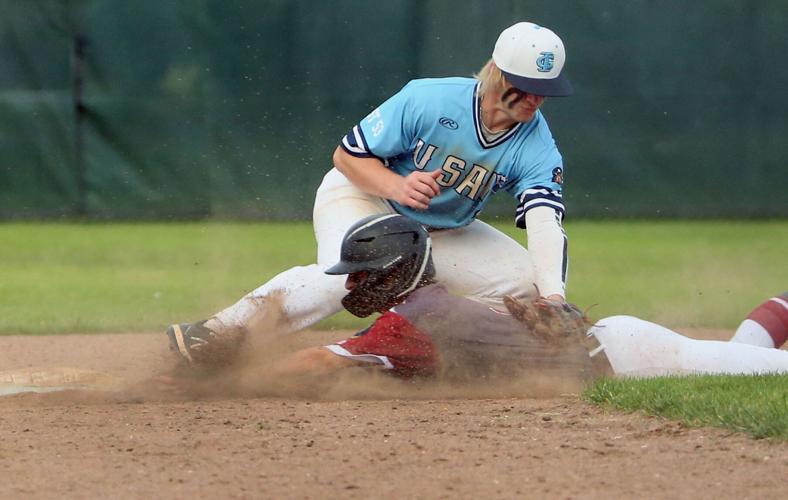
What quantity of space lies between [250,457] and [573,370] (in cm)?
135

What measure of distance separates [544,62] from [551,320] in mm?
855

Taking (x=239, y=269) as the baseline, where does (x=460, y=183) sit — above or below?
above

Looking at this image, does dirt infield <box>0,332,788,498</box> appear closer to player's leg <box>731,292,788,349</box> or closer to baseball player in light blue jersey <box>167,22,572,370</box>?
baseball player in light blue jersey <box>167,22,572,370</box>

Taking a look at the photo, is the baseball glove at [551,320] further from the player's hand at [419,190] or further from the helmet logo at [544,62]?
the helmet logo at [544,62]

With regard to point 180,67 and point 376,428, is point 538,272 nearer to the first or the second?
point 376,428

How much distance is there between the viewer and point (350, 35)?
8.87 meters

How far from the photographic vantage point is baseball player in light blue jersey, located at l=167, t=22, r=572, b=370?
411 centimetres

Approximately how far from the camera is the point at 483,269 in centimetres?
443

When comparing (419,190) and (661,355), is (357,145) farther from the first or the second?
(661,355)

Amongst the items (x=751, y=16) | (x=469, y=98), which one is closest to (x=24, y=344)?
(x=469, y=98)

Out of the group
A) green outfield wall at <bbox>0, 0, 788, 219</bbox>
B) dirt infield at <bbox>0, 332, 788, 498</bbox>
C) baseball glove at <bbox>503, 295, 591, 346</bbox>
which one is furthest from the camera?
green outfield wall at <bbox>0, 0, 788, 219</bbox>

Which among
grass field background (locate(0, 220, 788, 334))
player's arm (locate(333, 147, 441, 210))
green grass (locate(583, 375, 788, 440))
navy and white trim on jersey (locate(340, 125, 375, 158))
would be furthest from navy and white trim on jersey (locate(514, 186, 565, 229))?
grass field background (locate(0, 220, 788, 334))

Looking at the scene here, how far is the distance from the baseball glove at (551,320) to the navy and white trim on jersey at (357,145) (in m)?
0.80

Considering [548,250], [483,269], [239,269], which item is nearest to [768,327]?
[548,250]
